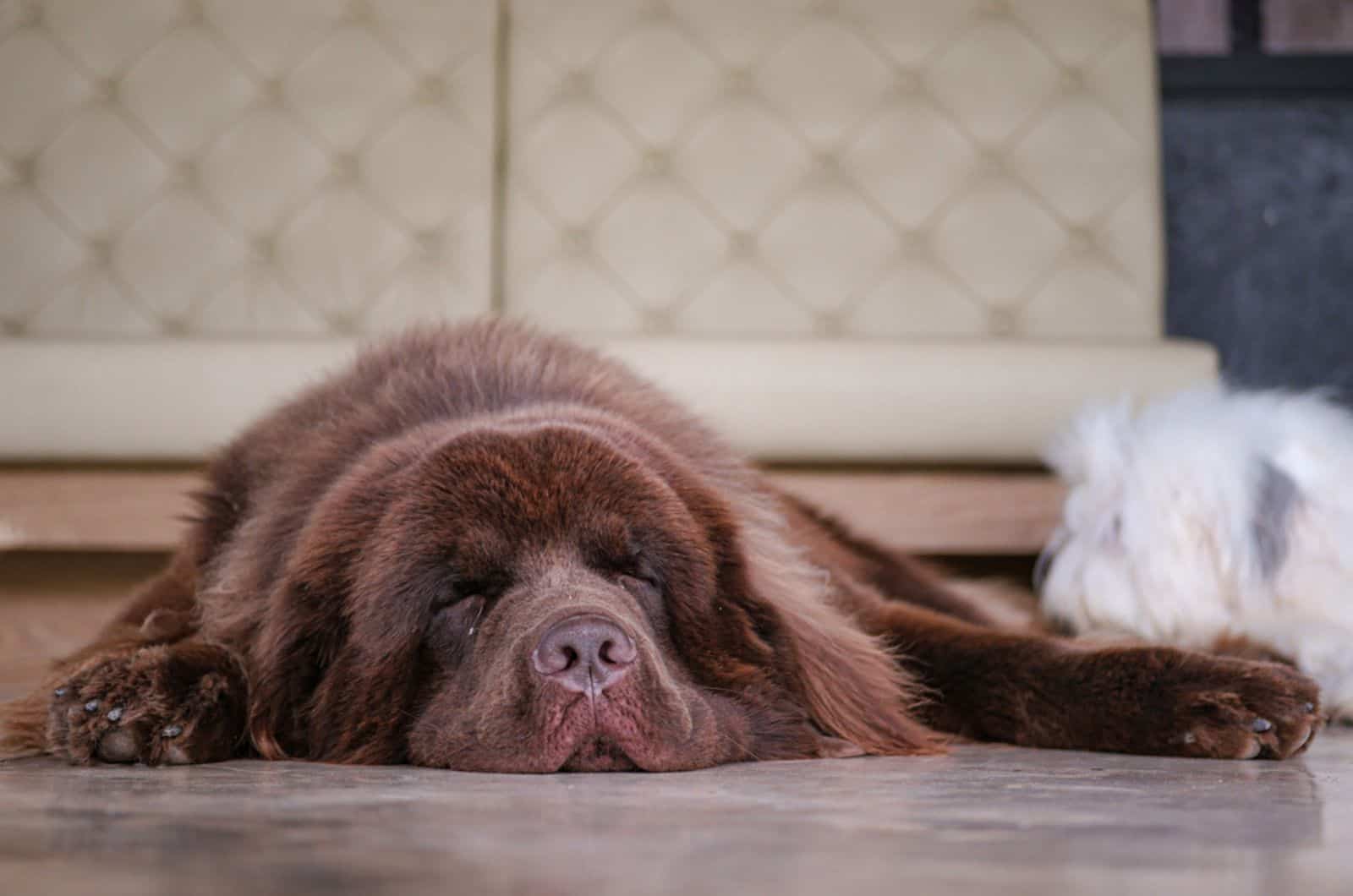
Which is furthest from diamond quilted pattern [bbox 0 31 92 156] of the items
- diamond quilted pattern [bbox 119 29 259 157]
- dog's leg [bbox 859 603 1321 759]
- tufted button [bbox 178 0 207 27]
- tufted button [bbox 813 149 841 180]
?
dog's leg [bbox 859 603 1321 759]

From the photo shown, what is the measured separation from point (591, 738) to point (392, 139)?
2.35 metres

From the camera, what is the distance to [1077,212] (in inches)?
132

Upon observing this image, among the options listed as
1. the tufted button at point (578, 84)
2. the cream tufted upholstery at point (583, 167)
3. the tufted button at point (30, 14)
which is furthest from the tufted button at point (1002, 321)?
the tufted button at point (30, 14)

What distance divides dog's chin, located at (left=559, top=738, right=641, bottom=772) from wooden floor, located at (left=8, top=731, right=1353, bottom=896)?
4cm

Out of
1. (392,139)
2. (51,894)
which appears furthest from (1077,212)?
(51,894)

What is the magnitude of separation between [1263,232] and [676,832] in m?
3.41

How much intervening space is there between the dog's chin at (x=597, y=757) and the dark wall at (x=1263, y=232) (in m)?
2.93

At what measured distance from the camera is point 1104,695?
164 centimetres

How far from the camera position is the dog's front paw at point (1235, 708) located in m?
1.52

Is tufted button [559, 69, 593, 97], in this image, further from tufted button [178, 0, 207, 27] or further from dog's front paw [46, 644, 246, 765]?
dog's front paw [46, 644, 246, 765]

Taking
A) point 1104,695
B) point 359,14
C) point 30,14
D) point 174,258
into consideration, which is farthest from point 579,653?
point 30,14

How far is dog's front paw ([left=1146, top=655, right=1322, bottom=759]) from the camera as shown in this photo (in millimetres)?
1519

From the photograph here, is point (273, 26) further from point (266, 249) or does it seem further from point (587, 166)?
point (587, 166)

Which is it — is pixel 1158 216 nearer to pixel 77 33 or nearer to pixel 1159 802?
pixel 1159 802
